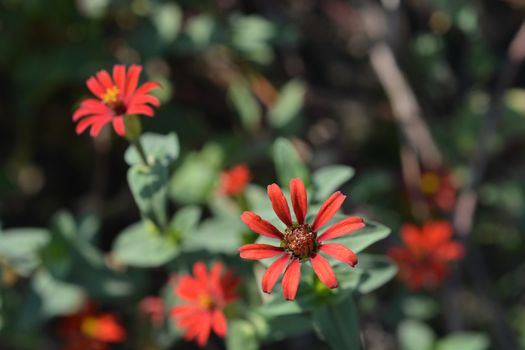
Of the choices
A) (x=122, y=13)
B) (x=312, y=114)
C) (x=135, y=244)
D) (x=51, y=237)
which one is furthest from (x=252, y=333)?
(x=122, y=13)

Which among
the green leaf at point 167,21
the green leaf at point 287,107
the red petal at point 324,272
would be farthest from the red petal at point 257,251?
the green leaf at point 167,21

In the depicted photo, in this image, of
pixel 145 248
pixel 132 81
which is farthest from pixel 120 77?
pixel 145 248

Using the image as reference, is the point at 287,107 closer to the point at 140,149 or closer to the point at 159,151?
the point at 159,151

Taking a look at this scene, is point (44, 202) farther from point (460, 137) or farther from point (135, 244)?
point (460, 137)

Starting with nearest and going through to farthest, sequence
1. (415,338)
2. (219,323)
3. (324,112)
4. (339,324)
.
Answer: (339,324) < (219,323) < (415,338) < (324,112)

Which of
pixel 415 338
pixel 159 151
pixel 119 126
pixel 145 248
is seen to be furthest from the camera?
pixel 415 338

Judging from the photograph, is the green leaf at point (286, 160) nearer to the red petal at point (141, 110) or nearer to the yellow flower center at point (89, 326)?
the red petal at point (141, 110)

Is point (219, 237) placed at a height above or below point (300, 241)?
above
